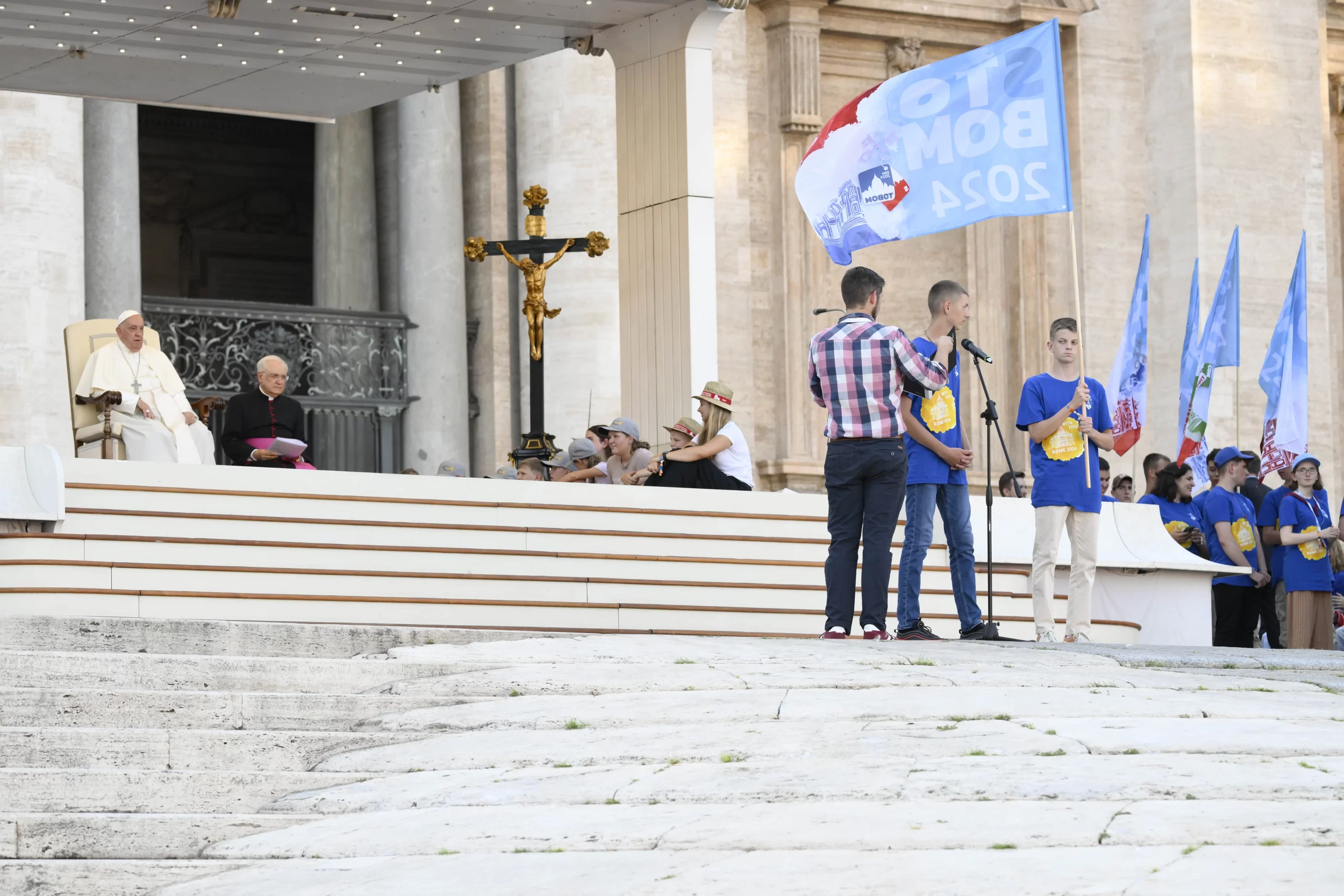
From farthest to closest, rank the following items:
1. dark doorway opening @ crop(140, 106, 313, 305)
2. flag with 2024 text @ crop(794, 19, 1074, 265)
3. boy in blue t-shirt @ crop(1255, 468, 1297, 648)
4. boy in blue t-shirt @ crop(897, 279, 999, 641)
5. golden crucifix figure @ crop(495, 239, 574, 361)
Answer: dark doorway opening @ crop(140, 106, 313, 305) < golden crucifix figure @ crop(495, 239, 574, 361) < boy in blue t-shirt @ crop(1255, 468, 1297, 648) < flag with 2024 text @ crop(794, 19, 1074, 265) < boy in blue t-shirt @ crop(897, 279, 999, 641)

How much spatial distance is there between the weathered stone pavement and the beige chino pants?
266 cm

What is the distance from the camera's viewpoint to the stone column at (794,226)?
2167 cm

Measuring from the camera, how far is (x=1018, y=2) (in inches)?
907

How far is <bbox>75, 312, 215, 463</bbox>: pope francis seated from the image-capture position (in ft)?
42.8

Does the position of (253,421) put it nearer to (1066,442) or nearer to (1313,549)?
(1066,442)

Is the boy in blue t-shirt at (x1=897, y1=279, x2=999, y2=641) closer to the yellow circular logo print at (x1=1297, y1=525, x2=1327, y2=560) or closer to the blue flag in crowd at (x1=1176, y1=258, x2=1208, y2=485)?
the yellow circular logo print at (x1=1297, y1=525, x2=1327, y2=560)

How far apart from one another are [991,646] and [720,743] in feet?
10.4

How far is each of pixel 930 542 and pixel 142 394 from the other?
5.36m

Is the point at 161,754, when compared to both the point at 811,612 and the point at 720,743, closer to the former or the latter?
the point at 720,743

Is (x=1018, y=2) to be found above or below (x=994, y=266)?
above

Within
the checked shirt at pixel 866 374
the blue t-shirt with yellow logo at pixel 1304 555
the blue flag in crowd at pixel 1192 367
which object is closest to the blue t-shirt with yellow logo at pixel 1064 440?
the checked shirt at pixel 866 374

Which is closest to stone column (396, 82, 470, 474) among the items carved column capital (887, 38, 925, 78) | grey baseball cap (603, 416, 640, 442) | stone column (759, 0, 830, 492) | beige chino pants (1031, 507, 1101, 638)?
stone column (759, 0, 830, 492)

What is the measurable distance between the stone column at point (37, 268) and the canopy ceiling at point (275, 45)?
1132 millimetres

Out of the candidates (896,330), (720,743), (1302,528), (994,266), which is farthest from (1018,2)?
(720,743)
